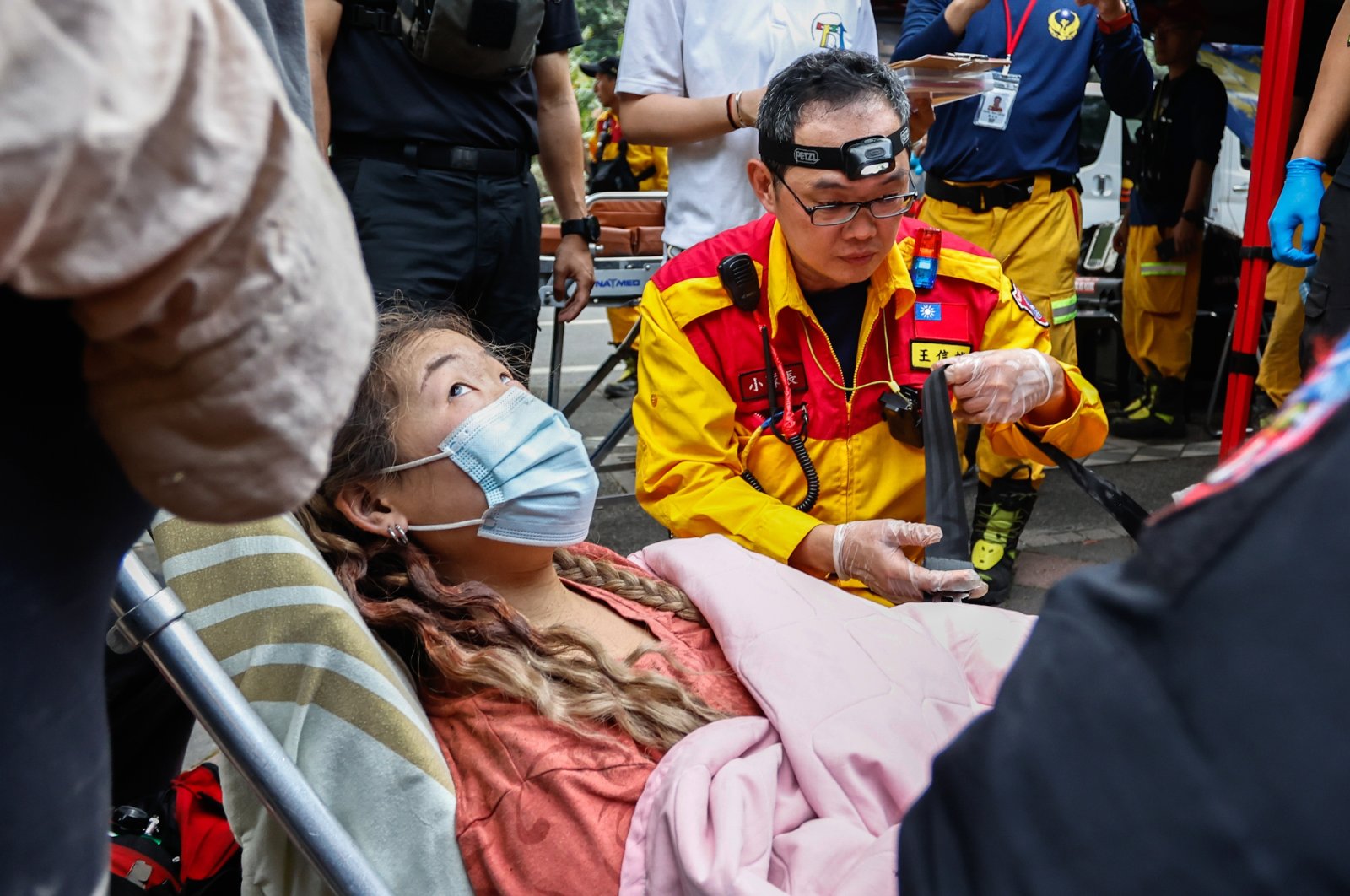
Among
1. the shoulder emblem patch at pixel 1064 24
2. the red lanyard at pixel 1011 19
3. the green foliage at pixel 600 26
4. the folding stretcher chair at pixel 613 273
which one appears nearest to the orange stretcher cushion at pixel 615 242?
the folding stretcher chair at pixel 613 273

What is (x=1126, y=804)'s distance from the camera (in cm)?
56

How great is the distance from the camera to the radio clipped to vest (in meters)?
2.91

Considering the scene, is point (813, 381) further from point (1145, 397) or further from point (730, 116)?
point (1145, 397)

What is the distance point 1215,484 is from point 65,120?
561 millimetres

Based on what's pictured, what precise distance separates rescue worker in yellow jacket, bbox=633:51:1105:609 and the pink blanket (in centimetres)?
45

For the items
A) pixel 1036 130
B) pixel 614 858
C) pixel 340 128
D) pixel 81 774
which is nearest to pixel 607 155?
pixel 1036 130

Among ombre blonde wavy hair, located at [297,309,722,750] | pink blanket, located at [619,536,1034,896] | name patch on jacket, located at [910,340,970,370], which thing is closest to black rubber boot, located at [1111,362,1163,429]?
name patch on jacket, located at [910,340,970,370]

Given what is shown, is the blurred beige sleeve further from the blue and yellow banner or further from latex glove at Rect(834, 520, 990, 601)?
the blue and yellow banner

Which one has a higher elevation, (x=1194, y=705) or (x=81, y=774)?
(x=1194, y=705)

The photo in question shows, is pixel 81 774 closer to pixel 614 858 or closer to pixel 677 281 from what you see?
pixel 614 858

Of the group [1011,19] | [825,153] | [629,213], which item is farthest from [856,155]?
[629,213]

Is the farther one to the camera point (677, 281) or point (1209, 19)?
point (1209, 19)

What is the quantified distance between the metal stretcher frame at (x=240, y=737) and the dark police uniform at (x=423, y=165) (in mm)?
1754

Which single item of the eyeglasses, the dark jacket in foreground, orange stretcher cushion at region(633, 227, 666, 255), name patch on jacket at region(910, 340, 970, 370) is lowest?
orange stretcher cushion at region(633, 227, 666, 255)
